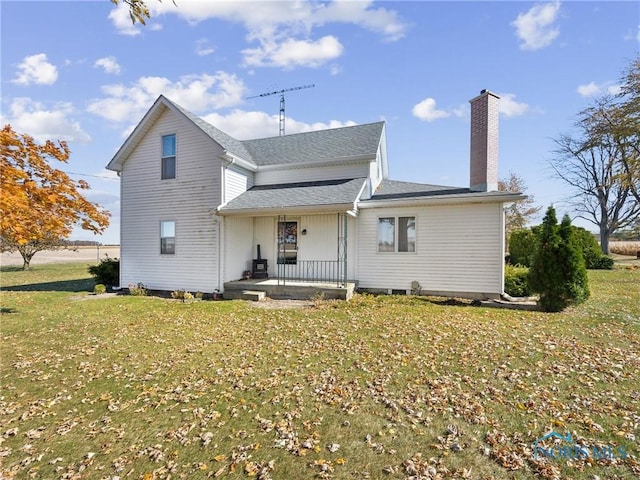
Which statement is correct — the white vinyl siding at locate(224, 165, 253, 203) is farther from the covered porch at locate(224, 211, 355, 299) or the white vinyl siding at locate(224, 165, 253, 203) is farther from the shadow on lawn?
the shadow on lawn

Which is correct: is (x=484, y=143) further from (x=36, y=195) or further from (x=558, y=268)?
(x=36, y=195)

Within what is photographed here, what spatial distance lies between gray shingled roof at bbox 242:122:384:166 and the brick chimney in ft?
12.4

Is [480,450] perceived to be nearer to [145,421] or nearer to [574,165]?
[145,421]

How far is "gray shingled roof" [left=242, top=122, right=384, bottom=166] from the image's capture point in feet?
44.8

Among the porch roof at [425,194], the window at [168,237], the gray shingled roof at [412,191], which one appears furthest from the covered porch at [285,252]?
the window at [168,237]

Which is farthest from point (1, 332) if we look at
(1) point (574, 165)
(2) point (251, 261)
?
(1) point (574, 165)

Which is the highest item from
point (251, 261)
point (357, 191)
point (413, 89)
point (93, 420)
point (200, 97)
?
point (200, 97)

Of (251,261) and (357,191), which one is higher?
(357,191)

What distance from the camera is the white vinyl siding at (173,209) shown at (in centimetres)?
1244

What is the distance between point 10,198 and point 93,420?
22.8 feet

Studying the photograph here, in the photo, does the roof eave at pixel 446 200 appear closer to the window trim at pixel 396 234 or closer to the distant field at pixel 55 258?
the window trim at pixel 396 234

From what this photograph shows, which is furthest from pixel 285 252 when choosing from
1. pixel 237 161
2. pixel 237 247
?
pixel 237 161

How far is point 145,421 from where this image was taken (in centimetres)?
386

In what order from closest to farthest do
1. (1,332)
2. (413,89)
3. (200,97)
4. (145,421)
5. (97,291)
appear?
(145,421) < (1,332) < (413,89) < (97,291) < (200,97)
